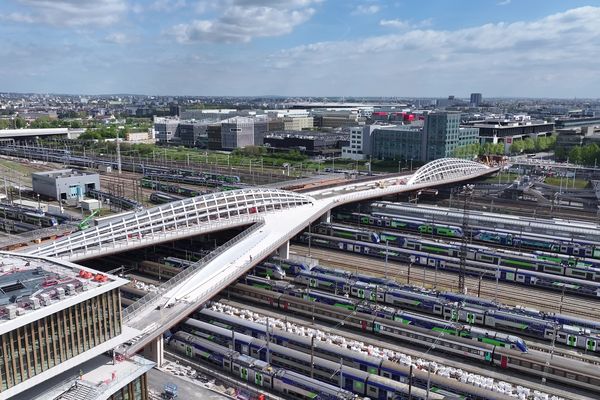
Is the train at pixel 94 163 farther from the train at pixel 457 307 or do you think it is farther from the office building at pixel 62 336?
the office building at pixel 62 336

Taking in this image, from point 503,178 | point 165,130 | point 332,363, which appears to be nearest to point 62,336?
point 332,363

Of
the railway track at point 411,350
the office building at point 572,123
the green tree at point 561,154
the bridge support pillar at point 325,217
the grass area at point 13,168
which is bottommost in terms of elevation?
the railway track at point 411,350

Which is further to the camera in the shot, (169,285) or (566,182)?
(566,182)

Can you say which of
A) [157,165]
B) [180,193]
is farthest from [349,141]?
[180,193]

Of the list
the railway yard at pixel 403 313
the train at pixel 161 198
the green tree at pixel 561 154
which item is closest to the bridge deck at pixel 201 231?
the railway yard at pixel 403 313

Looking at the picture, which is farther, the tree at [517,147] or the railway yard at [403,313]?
the tree at [517,147]

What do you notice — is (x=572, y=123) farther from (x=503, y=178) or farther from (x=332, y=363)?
(x=332, y=363)
